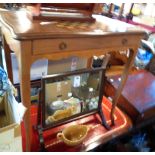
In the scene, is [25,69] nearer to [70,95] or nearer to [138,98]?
[70,95]

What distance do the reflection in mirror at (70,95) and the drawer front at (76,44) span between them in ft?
0.74

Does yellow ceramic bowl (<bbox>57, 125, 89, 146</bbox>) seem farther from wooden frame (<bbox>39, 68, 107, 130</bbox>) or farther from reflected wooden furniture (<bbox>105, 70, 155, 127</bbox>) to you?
reflected wooden furniture (<bbox>105, 70, 155, 127</bbox>)

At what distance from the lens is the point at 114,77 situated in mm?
1523

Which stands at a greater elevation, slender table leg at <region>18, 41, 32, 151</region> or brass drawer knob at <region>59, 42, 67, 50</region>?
brass drawer knob at <region>59, 42, 67, 50</region>

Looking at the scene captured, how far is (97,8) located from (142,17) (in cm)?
176

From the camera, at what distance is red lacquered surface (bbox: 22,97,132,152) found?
105 centimetres

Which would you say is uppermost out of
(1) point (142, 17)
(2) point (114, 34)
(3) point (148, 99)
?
(2) point (114, 34)

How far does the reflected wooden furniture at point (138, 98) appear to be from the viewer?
4.18 feet

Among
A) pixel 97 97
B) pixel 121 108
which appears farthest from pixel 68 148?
pixel 121 108

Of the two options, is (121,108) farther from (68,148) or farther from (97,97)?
(68,148)

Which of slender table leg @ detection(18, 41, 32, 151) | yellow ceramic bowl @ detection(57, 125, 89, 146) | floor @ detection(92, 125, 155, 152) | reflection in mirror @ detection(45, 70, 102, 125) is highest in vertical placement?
slender table leg @ detection(18, 41, 32, 151)

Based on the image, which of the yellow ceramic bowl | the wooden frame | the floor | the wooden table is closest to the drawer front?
the wooden table

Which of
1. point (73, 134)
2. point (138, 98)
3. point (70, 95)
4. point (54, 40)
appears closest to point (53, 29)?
point (54, 40)

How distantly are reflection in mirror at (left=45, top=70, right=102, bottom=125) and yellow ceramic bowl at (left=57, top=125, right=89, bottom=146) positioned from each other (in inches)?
3.0
